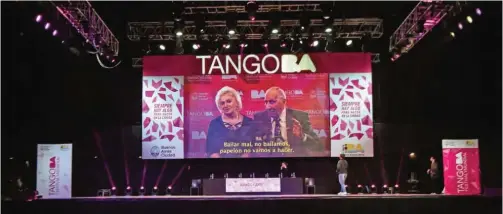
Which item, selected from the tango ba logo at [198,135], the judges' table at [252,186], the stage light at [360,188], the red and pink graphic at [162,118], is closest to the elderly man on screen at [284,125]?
the judges' table at [252,186]

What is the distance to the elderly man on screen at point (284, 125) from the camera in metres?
13.8

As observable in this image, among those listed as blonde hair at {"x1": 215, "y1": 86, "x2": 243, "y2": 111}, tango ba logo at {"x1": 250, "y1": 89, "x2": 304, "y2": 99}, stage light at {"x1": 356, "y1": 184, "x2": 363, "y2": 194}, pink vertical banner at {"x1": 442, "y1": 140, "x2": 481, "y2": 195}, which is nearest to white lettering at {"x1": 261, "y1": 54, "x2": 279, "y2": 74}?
tango ba logo at {"x1": 250, "y1": 89, "x2": 304, "y2": 99}

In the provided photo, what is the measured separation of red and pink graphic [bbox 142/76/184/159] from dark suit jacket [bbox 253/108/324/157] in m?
2.04

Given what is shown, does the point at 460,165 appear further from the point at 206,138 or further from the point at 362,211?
the point at 206,138

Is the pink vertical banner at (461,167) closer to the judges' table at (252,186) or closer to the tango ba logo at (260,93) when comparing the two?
the judges' table at (252,186)

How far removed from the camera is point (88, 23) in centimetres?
1131

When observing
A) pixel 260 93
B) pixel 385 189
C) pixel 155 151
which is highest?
pixel 260 93

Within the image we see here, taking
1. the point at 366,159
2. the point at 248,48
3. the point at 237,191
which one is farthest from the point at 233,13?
the point at 366,159

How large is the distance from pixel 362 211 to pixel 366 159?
5.41 m

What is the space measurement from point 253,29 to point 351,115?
3.36 m

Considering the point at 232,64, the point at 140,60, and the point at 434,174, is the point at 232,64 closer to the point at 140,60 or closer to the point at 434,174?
the point at 140,60

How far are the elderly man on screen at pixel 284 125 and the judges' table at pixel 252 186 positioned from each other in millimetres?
775

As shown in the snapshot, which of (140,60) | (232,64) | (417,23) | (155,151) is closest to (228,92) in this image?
(232,64)

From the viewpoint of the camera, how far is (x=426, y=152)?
14453 millimetres
